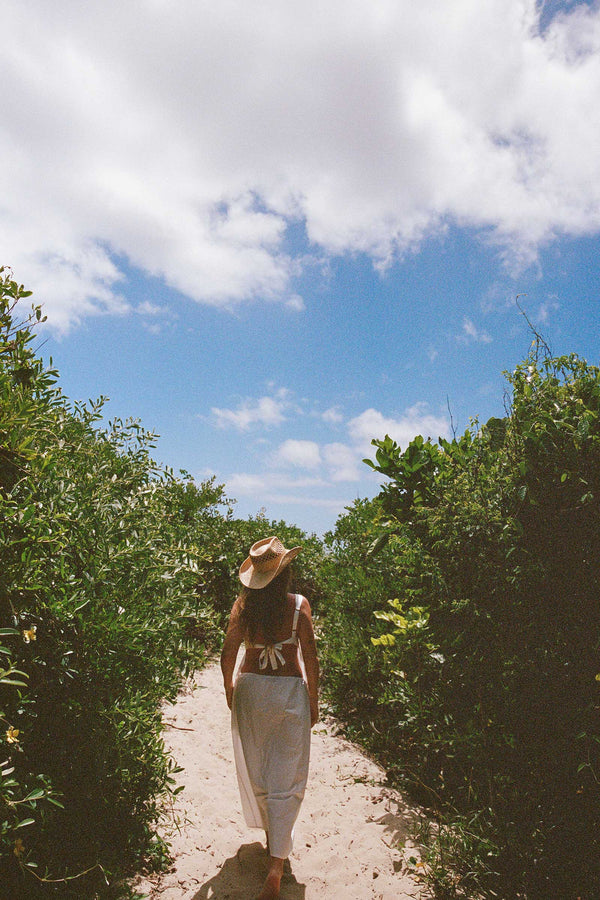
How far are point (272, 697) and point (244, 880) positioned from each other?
1.10 meters

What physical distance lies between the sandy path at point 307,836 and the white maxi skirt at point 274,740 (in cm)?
42

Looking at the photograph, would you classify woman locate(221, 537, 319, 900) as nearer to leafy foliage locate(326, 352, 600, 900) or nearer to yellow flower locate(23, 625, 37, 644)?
leafy foliage locate(326, 352, 600, 900)

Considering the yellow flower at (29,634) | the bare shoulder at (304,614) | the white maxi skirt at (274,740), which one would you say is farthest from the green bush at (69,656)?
the bare shoulder at (304,614)

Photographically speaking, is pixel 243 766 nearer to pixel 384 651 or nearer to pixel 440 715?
pixel 440 715

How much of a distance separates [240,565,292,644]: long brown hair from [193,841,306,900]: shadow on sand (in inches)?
54.1

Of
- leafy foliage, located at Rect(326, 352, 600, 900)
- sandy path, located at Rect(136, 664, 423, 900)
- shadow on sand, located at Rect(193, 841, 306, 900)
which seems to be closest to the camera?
leafy foliage, located at Rect(326, 352, 600, 900)

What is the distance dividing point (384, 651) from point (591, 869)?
2.35 meters

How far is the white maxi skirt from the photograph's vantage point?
333 cm

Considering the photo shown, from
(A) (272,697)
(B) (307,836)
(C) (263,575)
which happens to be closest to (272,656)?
(A) (272,697)

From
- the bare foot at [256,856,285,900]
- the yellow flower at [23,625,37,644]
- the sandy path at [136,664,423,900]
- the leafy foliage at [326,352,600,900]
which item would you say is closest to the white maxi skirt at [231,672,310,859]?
the bare foot at [256,856,285,900]

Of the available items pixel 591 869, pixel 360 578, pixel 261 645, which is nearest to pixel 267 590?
pixel 261 645

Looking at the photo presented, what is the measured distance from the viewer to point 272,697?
132 inches

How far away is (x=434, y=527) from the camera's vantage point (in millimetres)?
3678

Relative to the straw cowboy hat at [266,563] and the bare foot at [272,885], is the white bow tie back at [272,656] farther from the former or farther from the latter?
the bare foot at [272,885]
